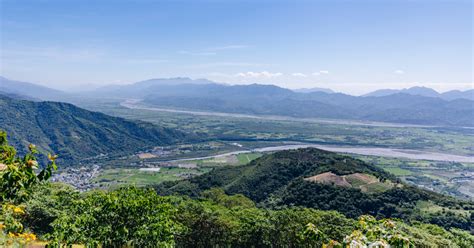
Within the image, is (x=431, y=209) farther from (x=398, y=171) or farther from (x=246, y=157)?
(x=246, y=157)

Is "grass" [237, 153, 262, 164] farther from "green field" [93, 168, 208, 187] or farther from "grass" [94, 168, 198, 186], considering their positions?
Result: "grass" [94, 168, 198, 186]

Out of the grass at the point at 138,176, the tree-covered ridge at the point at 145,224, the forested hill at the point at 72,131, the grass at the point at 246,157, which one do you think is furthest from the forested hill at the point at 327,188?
the forested hill at the point at 72,131

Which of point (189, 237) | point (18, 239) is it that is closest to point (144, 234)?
point (18, 239)

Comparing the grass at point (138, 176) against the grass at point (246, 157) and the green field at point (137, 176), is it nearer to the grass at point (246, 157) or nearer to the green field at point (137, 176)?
the green field at point (137, 176)

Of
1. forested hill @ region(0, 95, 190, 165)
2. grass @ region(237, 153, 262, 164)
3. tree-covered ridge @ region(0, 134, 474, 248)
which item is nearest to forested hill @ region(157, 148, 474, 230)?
tree-covered ridge @ region(0, 134, 474, 248)

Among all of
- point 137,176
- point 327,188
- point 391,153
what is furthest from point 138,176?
point 391,153
